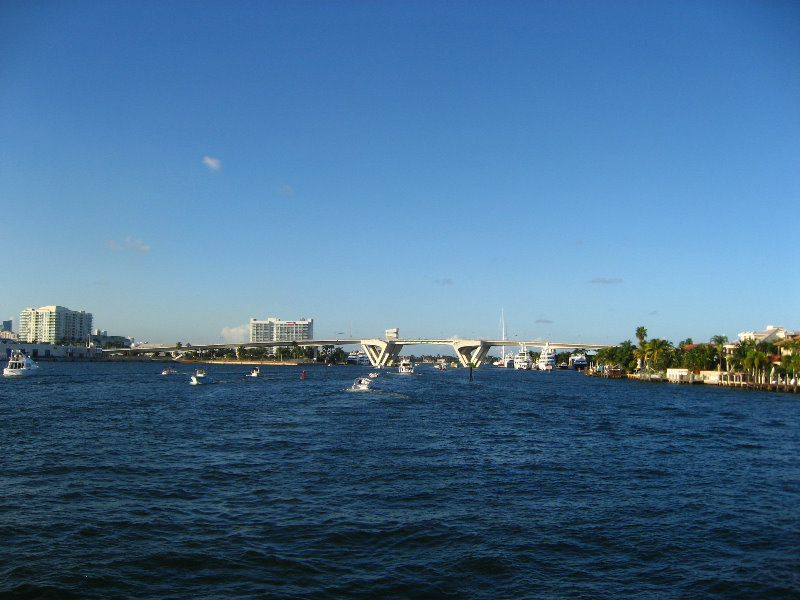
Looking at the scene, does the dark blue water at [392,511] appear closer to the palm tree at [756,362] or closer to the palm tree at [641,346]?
the palm tree at [756,362]

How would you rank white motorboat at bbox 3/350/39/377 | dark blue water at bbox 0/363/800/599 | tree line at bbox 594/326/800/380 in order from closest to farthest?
dark blue water at bbox 0/363/800/599, tree line at bbox 594/326/800/380, white motorboat at bbox 3/350/39/377

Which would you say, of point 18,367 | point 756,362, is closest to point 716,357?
point 756,362

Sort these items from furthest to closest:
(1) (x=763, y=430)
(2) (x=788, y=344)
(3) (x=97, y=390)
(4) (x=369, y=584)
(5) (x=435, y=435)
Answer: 1. (2) (x=788, y=344)
2. (3) (x=97, y=390)
3. (1) (x=763, y=430)
4. (5) (x=435, y=435)
5. (4) (x=369, y=584)

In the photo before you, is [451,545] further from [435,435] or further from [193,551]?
[435,435]

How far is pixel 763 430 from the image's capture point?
43.6 meters

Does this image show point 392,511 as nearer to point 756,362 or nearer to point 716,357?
point 756,362

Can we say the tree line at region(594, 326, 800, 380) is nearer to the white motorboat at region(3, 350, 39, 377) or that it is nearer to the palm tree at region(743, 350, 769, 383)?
the palm tree at region(743, 350, 769, 383)

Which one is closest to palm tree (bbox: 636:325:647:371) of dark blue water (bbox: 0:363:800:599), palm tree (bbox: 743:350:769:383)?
palm tree (bbox: 743:350:769:383)

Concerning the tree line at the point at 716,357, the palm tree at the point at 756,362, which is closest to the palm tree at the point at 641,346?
the tree line at the point at 716,357

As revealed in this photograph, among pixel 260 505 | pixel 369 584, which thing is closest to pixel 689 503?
pixel 369 584

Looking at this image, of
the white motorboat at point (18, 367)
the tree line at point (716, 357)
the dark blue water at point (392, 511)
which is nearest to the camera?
the dark blue water at point (392, 511)

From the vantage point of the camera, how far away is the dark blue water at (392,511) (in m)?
15.3

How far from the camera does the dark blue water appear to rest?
1527 cm

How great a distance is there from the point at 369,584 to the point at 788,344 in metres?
112
